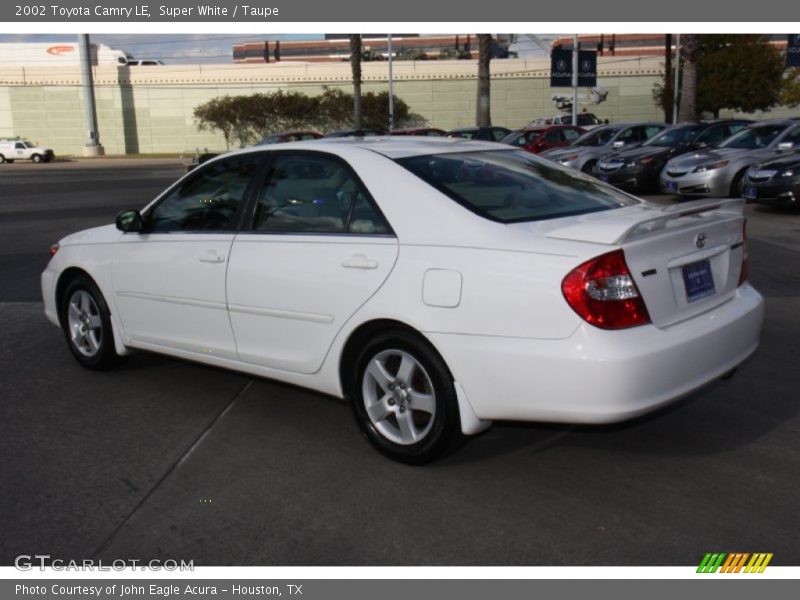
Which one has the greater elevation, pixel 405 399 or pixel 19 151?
pixel 405 399

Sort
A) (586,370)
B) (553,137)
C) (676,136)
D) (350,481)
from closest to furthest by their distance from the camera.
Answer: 1. (586,370)
2. (350,481)
3. (676,136)
4. (553,137)

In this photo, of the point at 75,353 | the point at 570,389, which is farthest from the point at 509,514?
the point at 75,353

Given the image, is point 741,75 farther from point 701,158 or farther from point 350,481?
point 350,481

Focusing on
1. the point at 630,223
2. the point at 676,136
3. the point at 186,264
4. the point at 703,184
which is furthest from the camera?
the point at 676,136

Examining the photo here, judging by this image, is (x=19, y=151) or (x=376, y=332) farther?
(x=19, y=151)

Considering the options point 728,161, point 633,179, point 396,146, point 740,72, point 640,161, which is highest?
point 740,72

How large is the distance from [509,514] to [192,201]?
116 inches

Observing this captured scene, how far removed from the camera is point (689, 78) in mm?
26750

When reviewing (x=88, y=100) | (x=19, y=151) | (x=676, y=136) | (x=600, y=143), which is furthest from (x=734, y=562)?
(x=88, y=100)

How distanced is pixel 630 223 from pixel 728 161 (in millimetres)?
12365

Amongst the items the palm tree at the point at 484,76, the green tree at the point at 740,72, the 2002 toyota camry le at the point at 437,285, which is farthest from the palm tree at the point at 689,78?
the green tree at the point at 740,72

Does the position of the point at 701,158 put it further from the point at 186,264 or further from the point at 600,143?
the point at 186,264

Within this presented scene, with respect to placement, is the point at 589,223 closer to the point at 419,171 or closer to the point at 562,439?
the point at 419,171

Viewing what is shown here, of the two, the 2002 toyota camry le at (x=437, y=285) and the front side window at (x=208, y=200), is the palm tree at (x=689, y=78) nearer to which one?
the 2002 toyota camry le at (x=437, y=285)
